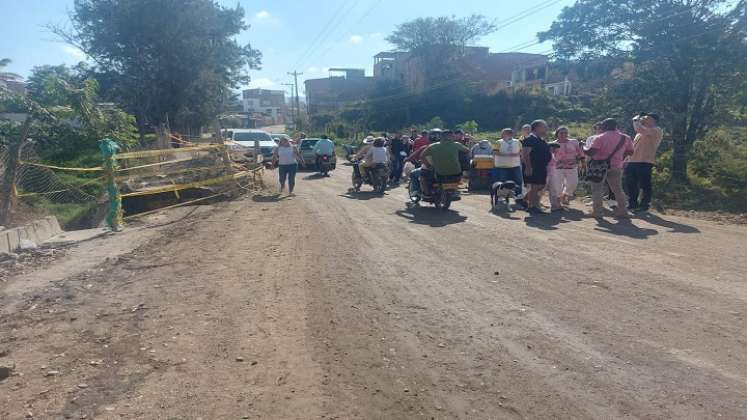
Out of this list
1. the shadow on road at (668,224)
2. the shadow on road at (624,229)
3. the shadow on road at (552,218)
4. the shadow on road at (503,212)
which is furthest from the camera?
the shadow on road at (503,212)

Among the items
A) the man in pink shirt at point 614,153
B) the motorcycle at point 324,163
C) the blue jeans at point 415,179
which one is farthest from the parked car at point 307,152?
the man in pink shirt at point 614,153

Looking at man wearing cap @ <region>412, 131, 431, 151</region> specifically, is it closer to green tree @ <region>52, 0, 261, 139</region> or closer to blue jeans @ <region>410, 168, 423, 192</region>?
blue jeans @ <region>410, 168, 423, 192</region>

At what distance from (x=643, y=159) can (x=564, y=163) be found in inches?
56.7

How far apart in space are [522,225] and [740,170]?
5623 millimetres

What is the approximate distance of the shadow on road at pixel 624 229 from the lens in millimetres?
7580

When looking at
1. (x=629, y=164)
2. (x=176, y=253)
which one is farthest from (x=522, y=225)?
(x=176, y=253)

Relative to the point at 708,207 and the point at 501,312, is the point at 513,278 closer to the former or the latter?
the point at 501,312

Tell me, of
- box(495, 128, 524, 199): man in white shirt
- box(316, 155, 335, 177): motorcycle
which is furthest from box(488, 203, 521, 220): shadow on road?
box(316, 155, 335, 177): motorcycle

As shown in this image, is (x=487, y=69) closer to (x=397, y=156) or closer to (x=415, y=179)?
(x=397, y=156)

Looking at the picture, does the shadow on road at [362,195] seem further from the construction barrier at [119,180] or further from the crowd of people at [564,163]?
the construction barrier at [119,180]

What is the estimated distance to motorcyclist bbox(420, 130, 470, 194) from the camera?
1012 centimetres

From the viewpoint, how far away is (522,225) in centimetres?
859

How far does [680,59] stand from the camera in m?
13.0

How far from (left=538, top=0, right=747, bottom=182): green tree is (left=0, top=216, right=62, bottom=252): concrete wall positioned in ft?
44.6
